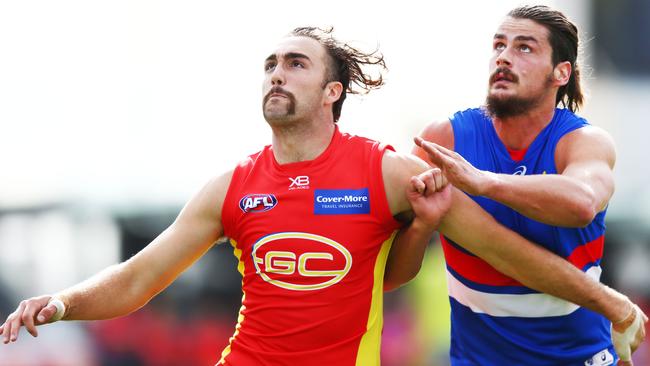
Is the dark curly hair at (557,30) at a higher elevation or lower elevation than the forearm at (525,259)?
higher

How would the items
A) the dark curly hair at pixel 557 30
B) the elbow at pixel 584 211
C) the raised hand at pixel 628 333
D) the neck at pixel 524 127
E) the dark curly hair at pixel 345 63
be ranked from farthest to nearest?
A: 1. the dark curly hair at pixel 345 63
2. the dark curly hair at pixel 557 30
3. the neck at pixel 524 127
4. the raised hand at pixel 628 333
5. the elbow at pixel 584 211

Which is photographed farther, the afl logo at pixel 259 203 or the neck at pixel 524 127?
the neck at pixel 524 127

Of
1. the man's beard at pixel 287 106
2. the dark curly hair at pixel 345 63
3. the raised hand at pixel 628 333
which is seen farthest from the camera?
the dark curly hair at pixel 345 63

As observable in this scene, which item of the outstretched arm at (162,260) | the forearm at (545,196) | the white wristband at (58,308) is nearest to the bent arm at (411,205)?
the forearm at (545,196)

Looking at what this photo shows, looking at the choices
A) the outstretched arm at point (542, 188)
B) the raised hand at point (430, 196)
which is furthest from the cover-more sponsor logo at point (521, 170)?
the raised hand at point (430, 196)

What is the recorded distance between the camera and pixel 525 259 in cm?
510

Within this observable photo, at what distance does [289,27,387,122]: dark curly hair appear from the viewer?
5.68 metres

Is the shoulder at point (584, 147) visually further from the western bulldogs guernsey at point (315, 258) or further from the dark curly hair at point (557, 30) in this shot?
the western bulldogs guernsey at point (315, 258)

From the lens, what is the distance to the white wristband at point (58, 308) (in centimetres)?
504

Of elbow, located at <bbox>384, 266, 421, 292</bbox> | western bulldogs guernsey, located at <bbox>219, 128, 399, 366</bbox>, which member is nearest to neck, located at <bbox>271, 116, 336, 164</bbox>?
western bulldogs guernsey, located at <bbox>219, 128, 399, 366</bbox>

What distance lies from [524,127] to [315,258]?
1.30 metres

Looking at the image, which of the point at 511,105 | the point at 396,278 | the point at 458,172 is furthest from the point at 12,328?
the point at 511,105

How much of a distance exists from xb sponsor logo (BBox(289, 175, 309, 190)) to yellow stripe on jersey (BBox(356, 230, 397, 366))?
1.59ft

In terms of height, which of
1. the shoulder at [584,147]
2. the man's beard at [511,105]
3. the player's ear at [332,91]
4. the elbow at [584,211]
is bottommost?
the elbow at [584,211]
